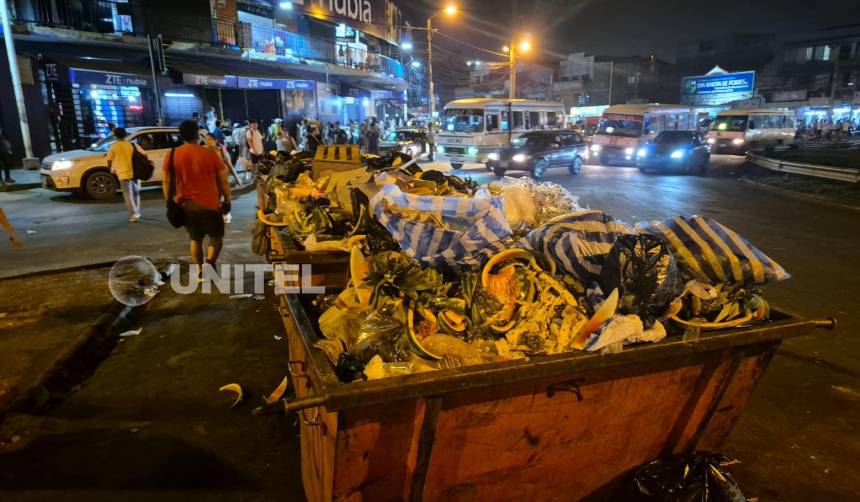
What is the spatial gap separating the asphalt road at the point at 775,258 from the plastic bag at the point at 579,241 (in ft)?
4.28

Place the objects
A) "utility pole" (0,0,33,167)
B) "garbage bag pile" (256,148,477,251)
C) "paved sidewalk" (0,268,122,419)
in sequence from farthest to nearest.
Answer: "utility pole" (0,0,33,167), "paved sidewalk" (0,268,122,419), "garbage bag pile" (256,148,477,251)

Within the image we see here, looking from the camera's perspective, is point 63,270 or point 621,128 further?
point 621,128

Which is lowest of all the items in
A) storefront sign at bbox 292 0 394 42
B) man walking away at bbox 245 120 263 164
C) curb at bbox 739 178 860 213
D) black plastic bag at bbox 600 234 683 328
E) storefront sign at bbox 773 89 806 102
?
curb at bbox 739 178 860 213

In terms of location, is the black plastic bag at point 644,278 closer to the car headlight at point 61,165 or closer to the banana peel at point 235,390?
the banana peel at point 235,390

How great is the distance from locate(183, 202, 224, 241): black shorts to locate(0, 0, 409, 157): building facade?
40.5 ft

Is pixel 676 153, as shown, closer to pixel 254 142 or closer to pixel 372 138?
pixel 372 138

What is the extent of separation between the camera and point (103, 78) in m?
17.1

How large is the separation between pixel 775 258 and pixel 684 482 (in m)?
7.03

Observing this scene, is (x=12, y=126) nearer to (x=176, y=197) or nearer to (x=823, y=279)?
(x=176, y=197)

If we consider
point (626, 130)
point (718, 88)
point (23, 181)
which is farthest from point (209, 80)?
point (718, 88)

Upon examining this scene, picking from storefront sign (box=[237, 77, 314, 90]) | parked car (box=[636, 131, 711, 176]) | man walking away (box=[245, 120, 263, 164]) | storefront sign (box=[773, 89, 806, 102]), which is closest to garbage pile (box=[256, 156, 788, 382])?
man walking away (box=[245, 120, 263, 164])

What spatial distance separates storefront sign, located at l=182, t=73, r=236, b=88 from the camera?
61.4 feet

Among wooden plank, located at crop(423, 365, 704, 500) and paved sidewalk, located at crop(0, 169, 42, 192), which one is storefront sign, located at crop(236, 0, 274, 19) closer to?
paved sidewalk, located at crop(0, 169, 42, 192)

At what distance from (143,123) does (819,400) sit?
22434mm
